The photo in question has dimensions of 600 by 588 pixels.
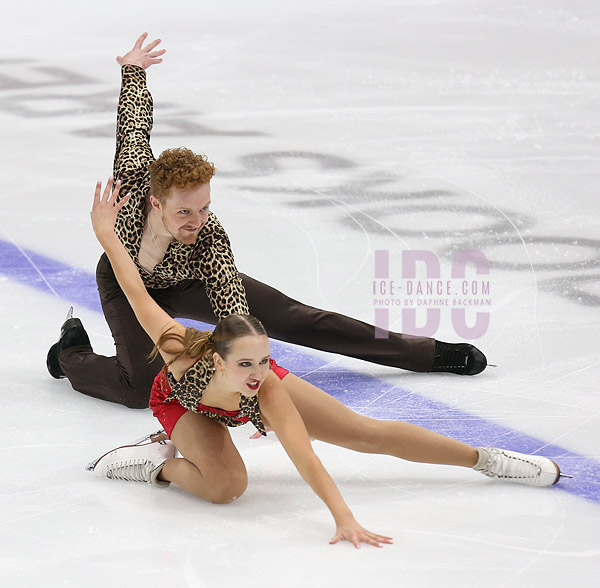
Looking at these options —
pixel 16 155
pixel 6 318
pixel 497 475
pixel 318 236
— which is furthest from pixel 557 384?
pixel 16 155

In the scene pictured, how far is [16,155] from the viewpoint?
7082 mm

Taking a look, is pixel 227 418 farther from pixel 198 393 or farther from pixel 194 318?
pixel 194 318

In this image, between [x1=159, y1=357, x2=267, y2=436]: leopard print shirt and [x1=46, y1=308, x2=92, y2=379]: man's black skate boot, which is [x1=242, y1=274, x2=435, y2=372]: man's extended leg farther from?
[x1=159, y1=357, x2=267, y2=436]: leopard print shirt

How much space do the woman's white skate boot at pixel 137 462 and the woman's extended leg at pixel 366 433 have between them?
0.46 metres

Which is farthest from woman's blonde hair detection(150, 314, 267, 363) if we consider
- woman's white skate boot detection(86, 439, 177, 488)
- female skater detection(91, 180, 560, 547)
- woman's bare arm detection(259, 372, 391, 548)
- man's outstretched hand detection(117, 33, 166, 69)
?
man's outstretched hand detection(117, 33, 166, 69)

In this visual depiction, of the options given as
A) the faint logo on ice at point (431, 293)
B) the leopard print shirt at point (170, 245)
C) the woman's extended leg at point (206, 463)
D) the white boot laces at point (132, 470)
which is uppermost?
the leopard print shirt at point (170, 245)

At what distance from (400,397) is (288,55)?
5325 mm

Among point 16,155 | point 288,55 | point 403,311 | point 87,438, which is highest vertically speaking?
point 288,55

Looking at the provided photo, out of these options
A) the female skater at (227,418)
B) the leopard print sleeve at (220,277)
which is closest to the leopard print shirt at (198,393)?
the female skater at (227,418)

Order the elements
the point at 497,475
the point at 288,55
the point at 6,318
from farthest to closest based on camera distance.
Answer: the point at 288,55 < the point at 6,318 < the point at 497,475

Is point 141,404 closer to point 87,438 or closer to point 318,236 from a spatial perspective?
point 87,438

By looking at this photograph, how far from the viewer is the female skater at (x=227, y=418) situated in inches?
120

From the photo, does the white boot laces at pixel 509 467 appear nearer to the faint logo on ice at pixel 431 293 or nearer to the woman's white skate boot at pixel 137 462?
the woman's white skate boot at pixel 137 462

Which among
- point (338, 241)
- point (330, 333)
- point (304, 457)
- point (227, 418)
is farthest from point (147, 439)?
point (338, 241)
